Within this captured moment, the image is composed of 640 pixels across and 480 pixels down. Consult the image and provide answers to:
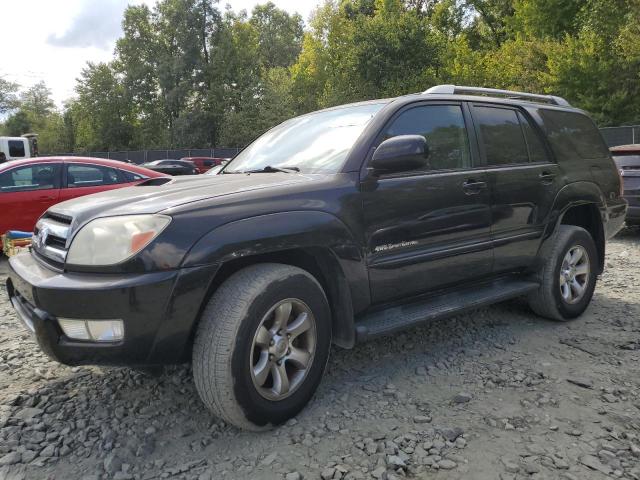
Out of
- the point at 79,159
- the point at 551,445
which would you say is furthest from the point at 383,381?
the point at 79,159

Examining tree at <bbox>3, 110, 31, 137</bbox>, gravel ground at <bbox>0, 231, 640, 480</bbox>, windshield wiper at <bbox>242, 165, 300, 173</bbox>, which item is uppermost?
tree at <bbox>3, 110, 31, 137</bbox>

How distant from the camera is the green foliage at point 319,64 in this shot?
23.1 meters

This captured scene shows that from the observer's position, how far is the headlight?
7.52 ft

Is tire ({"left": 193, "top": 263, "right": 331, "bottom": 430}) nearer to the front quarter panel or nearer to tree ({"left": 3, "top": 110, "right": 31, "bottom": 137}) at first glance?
the front quarter panel

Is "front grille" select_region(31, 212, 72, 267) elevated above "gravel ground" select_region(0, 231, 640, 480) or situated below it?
above

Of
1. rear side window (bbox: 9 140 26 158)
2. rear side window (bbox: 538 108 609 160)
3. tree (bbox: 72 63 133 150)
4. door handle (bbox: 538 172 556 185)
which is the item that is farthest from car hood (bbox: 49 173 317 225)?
tree (bbox: 72 63 133 150)

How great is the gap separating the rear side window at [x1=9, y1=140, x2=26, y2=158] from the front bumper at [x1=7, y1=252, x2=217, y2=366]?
844 inches

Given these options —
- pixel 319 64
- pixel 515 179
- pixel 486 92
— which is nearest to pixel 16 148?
pixel 486 92

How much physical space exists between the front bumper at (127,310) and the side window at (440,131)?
1610 mm

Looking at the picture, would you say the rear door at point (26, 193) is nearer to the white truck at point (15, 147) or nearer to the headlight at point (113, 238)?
the headlight at point (113, 238)

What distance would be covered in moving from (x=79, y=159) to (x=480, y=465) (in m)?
6.66

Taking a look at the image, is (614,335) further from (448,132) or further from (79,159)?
(79,159)

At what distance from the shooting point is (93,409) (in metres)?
2.87

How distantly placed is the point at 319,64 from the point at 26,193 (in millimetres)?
37855
